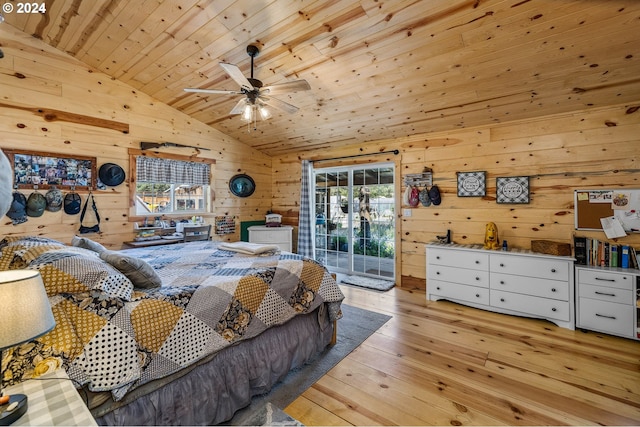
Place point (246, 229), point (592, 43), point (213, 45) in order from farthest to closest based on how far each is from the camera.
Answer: point (246, 229) → point (213, 45) → point (592, 43)

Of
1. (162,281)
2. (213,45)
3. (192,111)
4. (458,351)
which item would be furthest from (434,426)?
(192,111)

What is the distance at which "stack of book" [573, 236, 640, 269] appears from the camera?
9.08 feet

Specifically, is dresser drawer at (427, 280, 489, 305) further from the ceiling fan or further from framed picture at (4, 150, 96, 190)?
framed picture at (4, 150, 96, 190)

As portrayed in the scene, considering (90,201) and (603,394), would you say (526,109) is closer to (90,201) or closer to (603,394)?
(603,394)

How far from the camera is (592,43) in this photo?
7.32 feet

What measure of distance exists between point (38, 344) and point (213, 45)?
2811mm

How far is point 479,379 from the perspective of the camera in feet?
6.94

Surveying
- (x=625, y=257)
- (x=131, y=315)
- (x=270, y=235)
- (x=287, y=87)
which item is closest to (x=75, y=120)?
(x=287, y=87)

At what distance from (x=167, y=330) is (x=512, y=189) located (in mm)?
3839

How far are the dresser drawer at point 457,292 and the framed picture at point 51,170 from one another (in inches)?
183

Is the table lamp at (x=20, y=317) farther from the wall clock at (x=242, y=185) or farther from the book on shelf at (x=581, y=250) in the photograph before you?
the wall clock at (x=242, y=185)

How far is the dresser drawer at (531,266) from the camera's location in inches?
115

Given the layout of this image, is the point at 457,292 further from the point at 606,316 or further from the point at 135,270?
the point at 135,270

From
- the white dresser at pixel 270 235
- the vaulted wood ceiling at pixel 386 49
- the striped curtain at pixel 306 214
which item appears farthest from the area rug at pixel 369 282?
the vaulted wood ceiling at pixel 386 49
